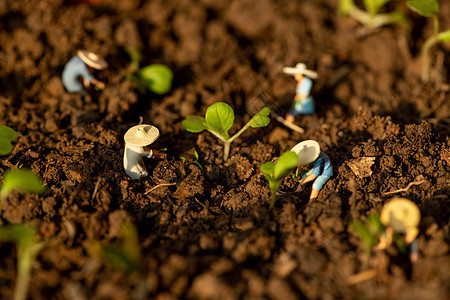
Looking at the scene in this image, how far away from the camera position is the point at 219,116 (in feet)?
7.53

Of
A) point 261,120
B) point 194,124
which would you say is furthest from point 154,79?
point 261,120

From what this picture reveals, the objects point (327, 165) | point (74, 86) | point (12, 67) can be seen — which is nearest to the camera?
point (327, 165)

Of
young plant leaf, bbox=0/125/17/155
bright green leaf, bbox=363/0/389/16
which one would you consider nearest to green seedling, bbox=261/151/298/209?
young plant leaf, bbox=0/125/17/155

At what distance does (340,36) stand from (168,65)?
5.31 ft

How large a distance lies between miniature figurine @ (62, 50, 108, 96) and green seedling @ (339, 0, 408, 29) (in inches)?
88.6

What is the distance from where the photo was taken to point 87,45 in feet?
10.5

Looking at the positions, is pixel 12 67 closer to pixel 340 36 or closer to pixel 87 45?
pixel 87 45

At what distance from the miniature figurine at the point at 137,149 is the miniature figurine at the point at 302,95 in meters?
1.12

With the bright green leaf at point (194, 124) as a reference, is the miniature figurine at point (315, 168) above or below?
below

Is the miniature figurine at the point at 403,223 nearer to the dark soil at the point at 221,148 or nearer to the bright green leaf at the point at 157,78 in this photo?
the dark soil at the point at 221,148

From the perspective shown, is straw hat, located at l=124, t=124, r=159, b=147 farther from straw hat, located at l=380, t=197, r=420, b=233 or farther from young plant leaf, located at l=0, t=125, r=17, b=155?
straw hat, located at l=380, t=197, r=420, b=233

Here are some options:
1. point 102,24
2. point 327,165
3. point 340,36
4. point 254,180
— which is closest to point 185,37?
point 102,24

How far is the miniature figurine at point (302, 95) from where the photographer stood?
2820 mm

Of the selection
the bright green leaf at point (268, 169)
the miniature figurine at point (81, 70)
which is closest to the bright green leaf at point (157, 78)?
the miniature figurine at point (81, 70)
